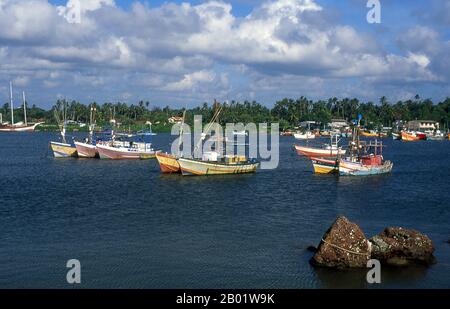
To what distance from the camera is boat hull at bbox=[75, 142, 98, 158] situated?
84.4 m

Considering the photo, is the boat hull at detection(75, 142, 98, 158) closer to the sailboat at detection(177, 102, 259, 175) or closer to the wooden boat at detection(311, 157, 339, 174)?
the sailboat at detection(177, 102, 259, 175)

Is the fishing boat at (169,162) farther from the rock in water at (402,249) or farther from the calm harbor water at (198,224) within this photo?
the rock in water at (402,249)

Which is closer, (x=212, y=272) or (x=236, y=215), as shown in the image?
(x=212, y=272)

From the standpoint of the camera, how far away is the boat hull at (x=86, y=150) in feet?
277

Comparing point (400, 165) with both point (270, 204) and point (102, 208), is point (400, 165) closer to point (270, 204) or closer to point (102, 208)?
point (270, 204)

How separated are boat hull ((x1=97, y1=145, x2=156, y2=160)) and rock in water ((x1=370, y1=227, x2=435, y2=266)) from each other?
6183 cm

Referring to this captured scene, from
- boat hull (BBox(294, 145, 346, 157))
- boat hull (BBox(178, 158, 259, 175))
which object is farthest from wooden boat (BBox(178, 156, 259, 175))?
boat hull (BBox(294, 145, 346, 157))

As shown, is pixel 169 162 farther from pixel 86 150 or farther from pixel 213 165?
pixel 86 150

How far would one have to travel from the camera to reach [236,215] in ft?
126

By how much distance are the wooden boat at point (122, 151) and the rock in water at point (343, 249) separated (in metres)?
61.7

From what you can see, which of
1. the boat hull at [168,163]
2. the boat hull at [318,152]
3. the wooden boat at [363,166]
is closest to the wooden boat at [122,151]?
the boat hull at [168,163]

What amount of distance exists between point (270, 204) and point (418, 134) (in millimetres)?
149741

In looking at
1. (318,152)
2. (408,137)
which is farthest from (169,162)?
(408,137)
